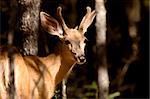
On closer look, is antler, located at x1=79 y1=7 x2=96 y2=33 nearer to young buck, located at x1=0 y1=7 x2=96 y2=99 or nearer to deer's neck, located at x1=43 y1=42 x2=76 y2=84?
young buck, located at x1=0 y1=7 x2=96 y2=99

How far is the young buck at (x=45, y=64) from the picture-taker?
7.43 meters

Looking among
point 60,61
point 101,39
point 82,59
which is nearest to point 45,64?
point 60,61

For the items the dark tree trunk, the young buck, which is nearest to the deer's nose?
the young buck

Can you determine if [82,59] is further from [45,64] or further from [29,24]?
[29,24]

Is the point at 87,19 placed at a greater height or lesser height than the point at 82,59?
greater

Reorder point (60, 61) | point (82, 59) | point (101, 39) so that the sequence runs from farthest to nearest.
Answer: point (101, 39) → point (60, 61) → point (82, 59)

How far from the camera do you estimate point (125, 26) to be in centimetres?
1452

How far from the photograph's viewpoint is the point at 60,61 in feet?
26.7

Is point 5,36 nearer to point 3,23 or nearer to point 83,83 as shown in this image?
point 3,23

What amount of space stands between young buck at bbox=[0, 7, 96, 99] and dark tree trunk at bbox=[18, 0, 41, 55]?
0.84ft

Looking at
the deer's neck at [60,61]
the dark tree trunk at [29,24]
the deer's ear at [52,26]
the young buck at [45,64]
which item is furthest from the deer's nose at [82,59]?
the dark tree trunk at [29,24]

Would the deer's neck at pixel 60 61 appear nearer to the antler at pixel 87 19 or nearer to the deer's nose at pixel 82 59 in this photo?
the deer's nose at pixel 82 59

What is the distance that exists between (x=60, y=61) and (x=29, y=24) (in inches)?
27.1

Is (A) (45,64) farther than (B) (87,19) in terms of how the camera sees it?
No
